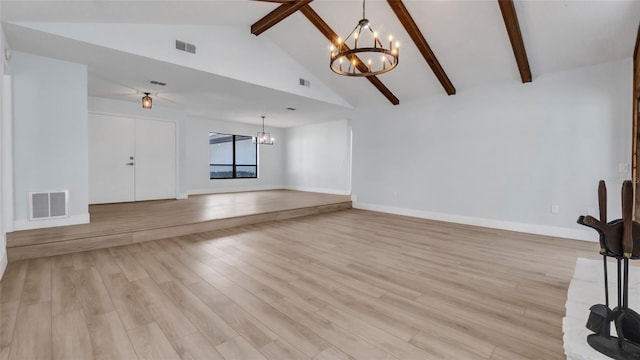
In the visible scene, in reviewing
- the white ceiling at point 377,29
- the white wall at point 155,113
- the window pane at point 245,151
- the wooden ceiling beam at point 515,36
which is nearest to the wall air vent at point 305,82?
the white ceiling at point 377,29

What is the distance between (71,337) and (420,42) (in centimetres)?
493

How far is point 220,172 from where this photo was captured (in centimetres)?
927

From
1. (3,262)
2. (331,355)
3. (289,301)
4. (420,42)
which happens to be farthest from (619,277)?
(3,262)

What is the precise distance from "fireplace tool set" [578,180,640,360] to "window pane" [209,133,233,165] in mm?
8967

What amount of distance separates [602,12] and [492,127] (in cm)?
197

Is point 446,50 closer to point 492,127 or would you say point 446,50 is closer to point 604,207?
point 492,127

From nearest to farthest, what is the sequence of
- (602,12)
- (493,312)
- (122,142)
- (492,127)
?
1. (493,312)
2. (602,12)
3. (492,127)
4. (122,142)

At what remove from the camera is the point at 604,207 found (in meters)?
1.14

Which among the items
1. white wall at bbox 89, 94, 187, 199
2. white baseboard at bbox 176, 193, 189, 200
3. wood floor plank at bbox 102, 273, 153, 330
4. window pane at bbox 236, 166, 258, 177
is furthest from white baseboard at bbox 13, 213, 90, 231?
window pane at bbox 236, 166, 258, 177

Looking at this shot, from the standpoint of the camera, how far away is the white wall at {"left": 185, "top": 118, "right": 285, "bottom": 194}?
8.31 metres

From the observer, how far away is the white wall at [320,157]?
29.3 ft

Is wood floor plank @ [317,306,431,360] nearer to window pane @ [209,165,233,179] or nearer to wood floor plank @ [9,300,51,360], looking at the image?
wood floor plank @ [9,300,51,360]

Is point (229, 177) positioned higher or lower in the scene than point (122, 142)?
lower

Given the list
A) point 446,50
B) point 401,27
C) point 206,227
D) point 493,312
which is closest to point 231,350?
point 493,312
